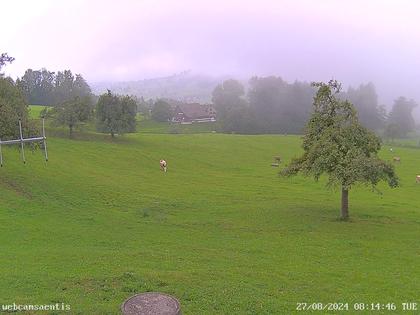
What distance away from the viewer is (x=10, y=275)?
20125 mm

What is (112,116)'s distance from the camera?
87.4m

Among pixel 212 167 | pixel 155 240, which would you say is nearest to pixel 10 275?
pixel 155 240

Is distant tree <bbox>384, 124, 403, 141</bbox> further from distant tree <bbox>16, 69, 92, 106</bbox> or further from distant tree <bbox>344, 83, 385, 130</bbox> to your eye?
distant tree <bbox>16, 69, 92, 106</bbox>

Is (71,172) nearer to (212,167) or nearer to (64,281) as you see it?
(212,167)

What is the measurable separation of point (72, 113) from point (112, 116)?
805 cm

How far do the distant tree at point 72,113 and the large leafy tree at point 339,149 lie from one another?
56.5 metres

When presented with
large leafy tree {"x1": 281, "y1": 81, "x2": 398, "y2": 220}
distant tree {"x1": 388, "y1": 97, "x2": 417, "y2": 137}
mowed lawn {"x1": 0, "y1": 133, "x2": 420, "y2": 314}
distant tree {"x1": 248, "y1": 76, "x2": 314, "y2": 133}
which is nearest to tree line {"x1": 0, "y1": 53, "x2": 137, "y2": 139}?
mowed lawn {"x1": 0, "y1": 133, "x2": 420, "y2": 314}

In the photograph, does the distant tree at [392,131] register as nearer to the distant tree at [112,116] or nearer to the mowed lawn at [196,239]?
the mowed lawn at [196,239]

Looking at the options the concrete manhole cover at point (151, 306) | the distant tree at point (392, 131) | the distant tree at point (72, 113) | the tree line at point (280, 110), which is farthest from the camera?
the tree line at point (280, 110)

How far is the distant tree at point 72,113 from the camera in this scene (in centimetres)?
8294

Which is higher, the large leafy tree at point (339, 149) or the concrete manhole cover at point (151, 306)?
the large leafy tree at point (339, 149)

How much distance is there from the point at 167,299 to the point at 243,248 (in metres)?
15.2

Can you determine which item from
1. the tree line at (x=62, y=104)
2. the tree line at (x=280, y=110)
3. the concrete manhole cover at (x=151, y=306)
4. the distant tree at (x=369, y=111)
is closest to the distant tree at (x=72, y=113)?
the tree line at (x=62, y=104)

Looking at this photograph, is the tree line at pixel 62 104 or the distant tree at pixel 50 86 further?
the distant tree at pixel 50 86
